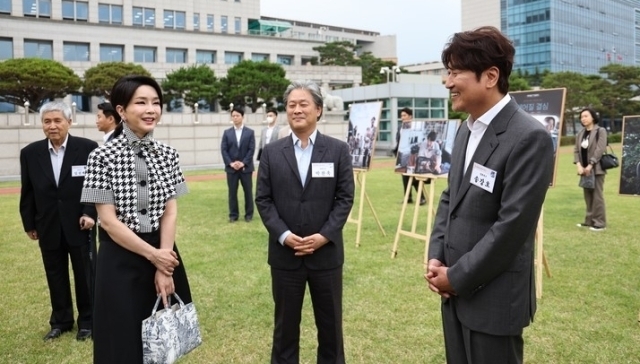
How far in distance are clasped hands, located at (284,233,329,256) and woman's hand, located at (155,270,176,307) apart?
75cm

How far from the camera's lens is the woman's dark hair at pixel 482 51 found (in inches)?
77.7

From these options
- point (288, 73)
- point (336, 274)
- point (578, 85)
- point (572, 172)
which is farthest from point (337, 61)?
point (336, 274)

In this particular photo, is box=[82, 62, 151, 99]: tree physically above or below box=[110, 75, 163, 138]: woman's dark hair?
above

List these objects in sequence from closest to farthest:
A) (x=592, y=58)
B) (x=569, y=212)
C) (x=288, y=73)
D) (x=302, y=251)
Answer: (x=302, y=251), (x=569, y=212), (x=288, y=73), (x=592, y=58)

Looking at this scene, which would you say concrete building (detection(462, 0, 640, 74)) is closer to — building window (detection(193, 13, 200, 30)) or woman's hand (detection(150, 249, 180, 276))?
building window (detection(193, 13, 200, 30))

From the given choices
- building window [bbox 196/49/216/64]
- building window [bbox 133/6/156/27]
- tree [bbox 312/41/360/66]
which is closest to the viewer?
building window [bbox 133/6/156/27]

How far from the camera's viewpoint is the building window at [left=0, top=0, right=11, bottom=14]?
4006 cm

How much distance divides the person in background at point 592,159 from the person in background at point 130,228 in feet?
23.8

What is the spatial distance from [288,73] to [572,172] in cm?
3491

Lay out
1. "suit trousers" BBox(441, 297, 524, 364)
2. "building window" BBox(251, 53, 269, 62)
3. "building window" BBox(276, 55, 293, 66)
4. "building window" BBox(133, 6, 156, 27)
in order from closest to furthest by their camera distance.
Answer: "suit trousers" BBox(441, 297, 524, 364), "building window" BBox(133, 6, 156, 27), "building window" BBox(251, 53, 269, 62), "building window" BBox(276, 55, 293, 66)

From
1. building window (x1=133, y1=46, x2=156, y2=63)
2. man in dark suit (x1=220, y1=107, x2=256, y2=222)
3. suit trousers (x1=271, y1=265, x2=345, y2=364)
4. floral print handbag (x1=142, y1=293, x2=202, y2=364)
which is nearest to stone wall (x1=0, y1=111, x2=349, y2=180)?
man in dark suit (x1=220, y1=107, x2=256, y2=222)

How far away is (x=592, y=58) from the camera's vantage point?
284 feet

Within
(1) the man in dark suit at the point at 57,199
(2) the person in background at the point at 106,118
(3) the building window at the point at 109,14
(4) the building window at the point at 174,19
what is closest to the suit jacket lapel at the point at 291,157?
(1) the man in dark suit at the point at 57,199

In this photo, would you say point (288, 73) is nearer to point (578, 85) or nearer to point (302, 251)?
point (578, 85)
